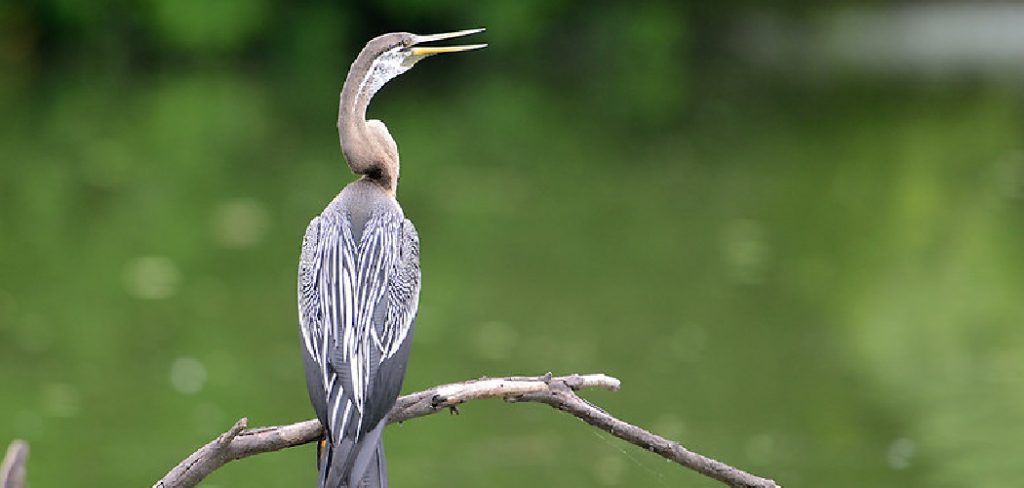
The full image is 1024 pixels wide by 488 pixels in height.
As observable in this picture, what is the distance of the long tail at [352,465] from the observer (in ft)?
13.5

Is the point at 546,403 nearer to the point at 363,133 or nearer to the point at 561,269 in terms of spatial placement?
the point at 363,133

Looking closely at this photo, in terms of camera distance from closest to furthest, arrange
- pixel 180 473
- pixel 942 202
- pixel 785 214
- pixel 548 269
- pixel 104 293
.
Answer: pixel 180 473, pixel 104 293, pixel 548 269, pixel 785 214, pixel 942 202

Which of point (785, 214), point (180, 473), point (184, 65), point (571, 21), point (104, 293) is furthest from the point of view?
point (571, 21)

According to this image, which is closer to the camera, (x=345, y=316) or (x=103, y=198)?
(x=345, y=316)

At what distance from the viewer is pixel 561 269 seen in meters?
16.7

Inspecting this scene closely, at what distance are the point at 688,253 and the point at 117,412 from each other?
711 cm

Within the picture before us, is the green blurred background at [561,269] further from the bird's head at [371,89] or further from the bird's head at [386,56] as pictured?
the bird's head at [386,56]

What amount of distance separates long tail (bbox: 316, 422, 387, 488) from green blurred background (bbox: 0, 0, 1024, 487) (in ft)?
7.79

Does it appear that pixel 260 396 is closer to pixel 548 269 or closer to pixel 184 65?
pixel 548 269

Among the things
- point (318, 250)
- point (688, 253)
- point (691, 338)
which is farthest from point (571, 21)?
point (318, 250)

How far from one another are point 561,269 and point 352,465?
1262 centimetres

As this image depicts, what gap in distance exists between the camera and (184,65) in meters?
37.2

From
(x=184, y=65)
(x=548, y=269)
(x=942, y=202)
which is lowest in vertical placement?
(x=548, y=269)

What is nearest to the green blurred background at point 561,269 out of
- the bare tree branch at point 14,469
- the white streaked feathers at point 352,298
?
the white streaked feathers at point 352,298
